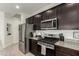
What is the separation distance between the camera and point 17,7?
1854 mm

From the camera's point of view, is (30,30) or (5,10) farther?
(30,30)

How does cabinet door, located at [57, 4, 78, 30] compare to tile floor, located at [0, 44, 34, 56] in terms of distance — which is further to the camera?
cabinet door, located at [57, 4, 78, 30]

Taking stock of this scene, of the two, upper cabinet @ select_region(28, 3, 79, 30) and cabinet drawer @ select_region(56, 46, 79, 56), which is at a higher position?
upper cabinet @ select_region(28, 3, 79, 30)

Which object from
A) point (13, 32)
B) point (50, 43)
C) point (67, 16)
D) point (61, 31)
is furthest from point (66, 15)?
point (13, 32)

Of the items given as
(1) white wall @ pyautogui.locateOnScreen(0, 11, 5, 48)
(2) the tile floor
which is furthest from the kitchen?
(1) white wall @ pyautogui.locateOnScreen(0, 11, 5, 48)

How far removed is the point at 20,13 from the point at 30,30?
1.78m

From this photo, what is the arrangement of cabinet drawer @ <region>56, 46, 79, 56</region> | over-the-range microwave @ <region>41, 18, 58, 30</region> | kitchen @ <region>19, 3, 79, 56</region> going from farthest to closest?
over-the-range microwave @ <region>41, 18, 58, 30</region> < kitchen @ <region>19, 3, 79, 56</region> < cabinet drawer @ <region>56, 46, 79, 56</region>

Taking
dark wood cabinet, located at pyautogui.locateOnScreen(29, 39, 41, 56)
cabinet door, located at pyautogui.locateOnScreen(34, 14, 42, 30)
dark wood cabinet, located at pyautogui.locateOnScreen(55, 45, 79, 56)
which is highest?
cabinet door, located at pyautogui.locateOnScreen(34, 14, 42, 30)

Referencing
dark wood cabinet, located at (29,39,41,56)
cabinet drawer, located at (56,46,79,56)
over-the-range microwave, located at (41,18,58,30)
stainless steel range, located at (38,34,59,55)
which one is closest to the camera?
cabinet drawer, located at (56,46,79,56)

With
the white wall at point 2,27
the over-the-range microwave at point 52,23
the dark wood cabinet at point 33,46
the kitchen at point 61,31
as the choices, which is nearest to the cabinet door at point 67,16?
the kitchen at point 61,31

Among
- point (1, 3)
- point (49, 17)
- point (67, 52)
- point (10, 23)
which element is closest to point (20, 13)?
point (10, 23)

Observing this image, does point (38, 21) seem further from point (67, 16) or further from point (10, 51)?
point (10, 51)

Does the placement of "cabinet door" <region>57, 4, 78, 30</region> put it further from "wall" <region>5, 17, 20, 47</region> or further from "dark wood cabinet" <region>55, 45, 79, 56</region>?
"wall" <region>5, 17, 20, 47</region>

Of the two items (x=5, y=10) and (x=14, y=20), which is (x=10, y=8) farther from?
(x=14, y=20)
